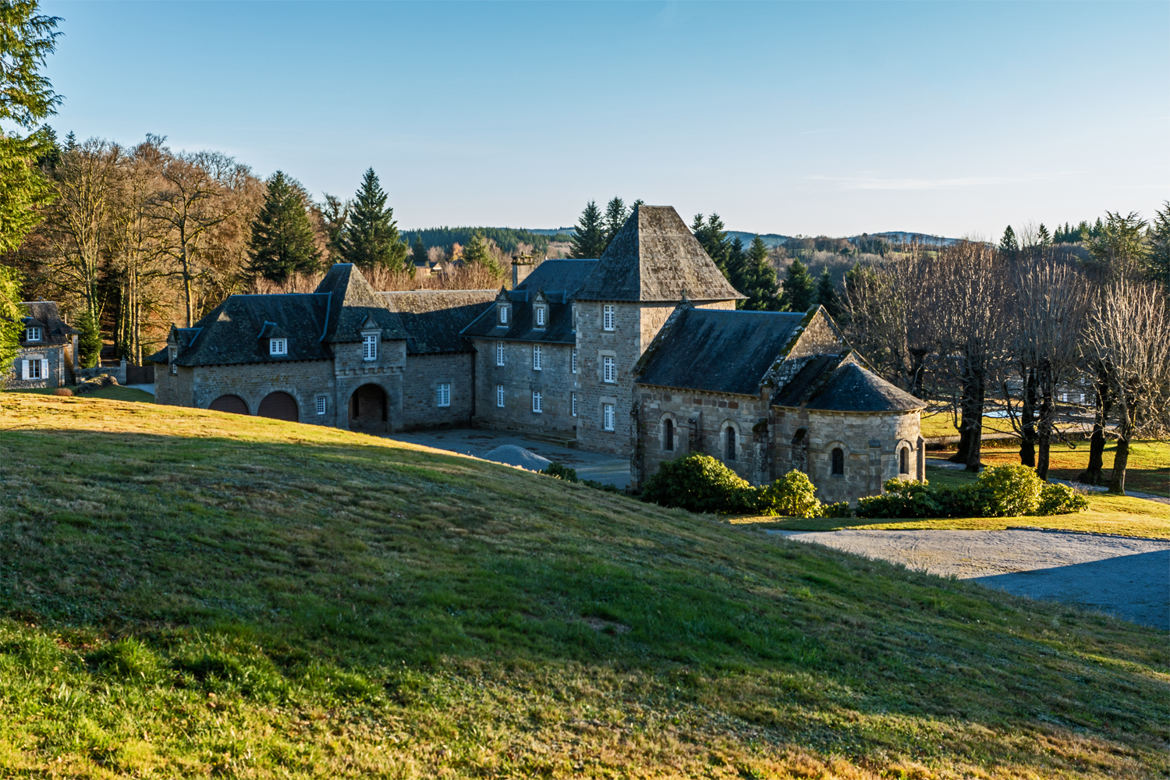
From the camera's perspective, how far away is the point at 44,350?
56344 millimetres

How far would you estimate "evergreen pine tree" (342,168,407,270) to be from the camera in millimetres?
81875

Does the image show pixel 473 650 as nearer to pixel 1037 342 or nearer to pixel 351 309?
pixel 1037 342

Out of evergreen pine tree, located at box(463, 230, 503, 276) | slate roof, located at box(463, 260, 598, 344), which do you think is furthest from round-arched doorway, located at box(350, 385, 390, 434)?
evergreen pine tree, located at box(463, 230, 503, 276)

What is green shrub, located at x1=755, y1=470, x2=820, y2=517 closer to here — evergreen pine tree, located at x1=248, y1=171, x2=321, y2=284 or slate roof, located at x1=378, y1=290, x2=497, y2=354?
slate roof, located at x1=378, y1=290, x2=497, y2=354

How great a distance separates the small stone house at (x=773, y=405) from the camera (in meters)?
32.2

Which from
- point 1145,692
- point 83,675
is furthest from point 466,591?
point 1145,692

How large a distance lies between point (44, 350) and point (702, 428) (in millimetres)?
42206

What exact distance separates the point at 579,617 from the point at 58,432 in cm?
1482

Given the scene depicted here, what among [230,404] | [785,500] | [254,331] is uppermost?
[254,331]

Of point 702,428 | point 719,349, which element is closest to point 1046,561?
point 702,428

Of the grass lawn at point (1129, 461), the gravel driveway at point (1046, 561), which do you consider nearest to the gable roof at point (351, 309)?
the gravel driveway at point (1046, 561)

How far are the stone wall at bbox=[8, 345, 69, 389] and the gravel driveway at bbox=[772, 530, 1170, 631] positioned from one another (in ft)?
161

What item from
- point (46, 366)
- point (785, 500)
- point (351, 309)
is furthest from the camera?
point (46, 366)

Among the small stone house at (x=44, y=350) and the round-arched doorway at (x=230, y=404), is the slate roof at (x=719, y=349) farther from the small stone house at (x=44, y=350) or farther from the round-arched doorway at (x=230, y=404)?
the small stone house at (x=44, y=350)
